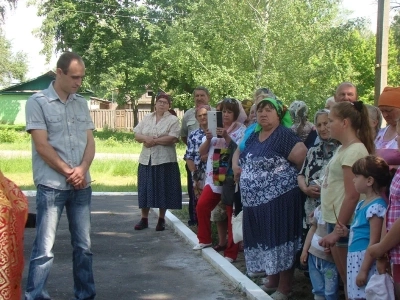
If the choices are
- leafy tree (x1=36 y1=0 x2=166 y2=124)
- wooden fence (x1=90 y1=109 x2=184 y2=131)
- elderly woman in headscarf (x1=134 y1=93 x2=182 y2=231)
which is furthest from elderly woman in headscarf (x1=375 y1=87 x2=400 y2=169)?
wooden fence (x1=90 y1=109 x2=184 y2=131)

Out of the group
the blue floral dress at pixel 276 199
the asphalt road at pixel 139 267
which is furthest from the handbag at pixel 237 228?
the blue floral dress at pixel 276 199

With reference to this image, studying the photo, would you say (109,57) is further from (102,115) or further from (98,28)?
(102,115)

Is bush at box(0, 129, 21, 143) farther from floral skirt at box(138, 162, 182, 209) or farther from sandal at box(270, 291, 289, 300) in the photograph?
sandal at box(270, 291, 289, 300)

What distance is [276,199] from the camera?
19.4ft

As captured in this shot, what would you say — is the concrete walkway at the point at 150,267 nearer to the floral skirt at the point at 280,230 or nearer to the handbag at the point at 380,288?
the floral skirt at the point at 280,230

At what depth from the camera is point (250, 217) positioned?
6113 millimetres

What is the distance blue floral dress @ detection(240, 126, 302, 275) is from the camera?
5.89 metres

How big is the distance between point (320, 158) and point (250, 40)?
23.3 metres

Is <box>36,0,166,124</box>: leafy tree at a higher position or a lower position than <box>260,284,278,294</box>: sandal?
higher

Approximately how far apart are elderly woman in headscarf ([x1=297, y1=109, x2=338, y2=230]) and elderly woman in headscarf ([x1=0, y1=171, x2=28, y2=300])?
2.40 metres

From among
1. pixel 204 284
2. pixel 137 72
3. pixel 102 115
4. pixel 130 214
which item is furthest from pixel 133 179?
pixel 102 115

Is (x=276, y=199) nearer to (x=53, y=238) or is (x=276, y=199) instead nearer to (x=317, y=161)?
(x=317, y=161)

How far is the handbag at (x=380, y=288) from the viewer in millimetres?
4010

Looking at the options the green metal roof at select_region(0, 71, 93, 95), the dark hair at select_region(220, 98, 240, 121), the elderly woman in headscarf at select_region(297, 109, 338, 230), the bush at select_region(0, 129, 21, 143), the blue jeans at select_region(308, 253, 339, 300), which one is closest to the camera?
the blue jeans at select_region(308, 253, 339, 300)
